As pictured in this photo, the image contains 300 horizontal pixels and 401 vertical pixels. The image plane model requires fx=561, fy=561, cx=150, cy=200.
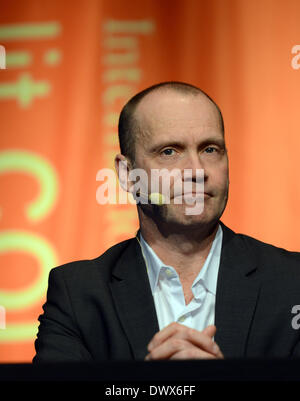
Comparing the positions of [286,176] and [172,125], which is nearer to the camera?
[172,125]

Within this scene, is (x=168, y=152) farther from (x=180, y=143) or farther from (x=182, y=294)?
(x=182, y=294)

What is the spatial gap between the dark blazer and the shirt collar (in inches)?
0.9

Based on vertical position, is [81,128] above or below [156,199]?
above

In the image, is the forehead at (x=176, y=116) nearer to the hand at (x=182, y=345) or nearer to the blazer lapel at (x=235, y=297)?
the blazer lapel at (x=235, y=297)

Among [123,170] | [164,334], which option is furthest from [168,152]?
[164,334]

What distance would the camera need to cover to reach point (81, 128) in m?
2.06

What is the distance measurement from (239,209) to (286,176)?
0.19 m

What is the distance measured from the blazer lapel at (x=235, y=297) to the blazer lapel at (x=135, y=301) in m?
0.17

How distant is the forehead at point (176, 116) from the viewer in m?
1.48

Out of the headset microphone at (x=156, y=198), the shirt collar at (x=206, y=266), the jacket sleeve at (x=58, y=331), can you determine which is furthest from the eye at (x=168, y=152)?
the jacket sleeve at (x=58, y=331)

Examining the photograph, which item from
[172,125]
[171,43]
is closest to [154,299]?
[172,125]

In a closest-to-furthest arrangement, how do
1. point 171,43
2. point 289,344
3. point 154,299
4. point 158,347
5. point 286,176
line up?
point 158,347 → point 289,344 → point 154,299 → point 286,176 → point 171,43

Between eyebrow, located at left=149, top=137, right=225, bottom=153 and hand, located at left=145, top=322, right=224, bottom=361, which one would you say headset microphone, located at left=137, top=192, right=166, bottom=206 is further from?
hand, located at left=145, top=322, right=224, bottom=361

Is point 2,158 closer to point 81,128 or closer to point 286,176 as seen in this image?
point 81,128
